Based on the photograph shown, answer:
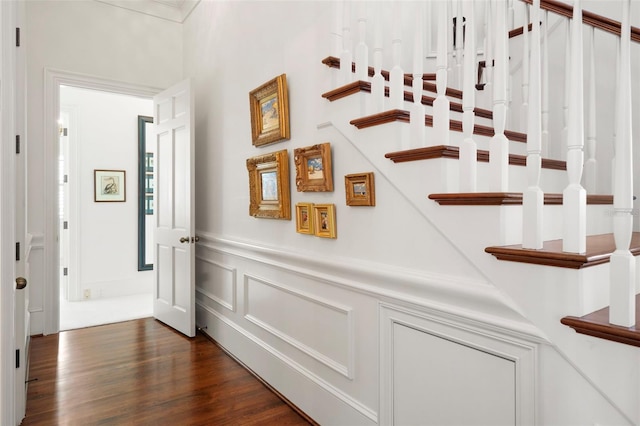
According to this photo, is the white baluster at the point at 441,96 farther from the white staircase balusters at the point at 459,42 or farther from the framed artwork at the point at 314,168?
the white staircase balusters at the point at 459,42

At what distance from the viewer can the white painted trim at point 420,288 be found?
1239 millimetres

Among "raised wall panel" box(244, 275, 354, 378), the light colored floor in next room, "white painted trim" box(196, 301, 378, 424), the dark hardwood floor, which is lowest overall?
the dark hardwood floor

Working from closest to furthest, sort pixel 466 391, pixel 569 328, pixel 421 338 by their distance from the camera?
pixel 569 328
pixel 466 391
pixel 421 338

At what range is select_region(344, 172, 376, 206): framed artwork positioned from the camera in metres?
1.73

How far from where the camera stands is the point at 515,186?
1612 mm

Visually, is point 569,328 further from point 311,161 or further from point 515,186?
point 311,161

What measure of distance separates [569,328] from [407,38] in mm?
2316

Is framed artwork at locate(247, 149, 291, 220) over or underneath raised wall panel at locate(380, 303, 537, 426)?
over

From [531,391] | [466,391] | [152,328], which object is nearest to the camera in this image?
[531,391]

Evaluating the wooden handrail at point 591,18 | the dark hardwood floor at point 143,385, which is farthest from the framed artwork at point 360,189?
the dark hardwood floor at point 143,385

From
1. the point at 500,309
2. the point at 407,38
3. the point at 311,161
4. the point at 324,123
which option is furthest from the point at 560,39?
the point at 500,309

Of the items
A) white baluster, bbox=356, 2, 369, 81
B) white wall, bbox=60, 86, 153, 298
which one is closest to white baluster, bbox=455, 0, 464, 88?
white baluster, bbox=356, 2, 369, 81

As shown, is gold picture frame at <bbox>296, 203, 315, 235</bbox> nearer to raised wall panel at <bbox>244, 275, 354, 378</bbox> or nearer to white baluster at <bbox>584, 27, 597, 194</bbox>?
raised wall panel at <bbox>244, 275, 354, 378</bbox>

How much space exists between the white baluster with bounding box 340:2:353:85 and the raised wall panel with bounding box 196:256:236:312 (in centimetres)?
176
